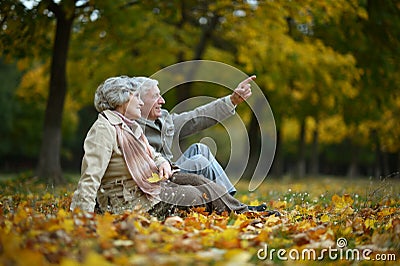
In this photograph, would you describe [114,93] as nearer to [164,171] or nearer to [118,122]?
[118,122]

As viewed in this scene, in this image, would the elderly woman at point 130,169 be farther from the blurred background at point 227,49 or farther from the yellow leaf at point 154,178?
the blurred background at point 227,49

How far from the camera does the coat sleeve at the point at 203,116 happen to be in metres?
5.57

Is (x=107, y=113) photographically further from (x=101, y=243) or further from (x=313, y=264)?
(x=313, y=264)

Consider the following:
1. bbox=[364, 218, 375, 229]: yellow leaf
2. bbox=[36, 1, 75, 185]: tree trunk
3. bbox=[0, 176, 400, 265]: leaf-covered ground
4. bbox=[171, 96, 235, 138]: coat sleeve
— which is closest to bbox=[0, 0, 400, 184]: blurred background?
bbox=[36, 1, 75, 185]: tree trunk

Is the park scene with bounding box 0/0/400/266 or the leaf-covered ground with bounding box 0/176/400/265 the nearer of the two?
the leaf-covered ground with bounding box 0/176/400/265

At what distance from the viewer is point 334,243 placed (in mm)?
3416

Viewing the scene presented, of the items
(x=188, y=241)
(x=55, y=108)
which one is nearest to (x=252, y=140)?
(x=55, y=108)

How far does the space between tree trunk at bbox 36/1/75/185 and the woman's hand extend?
20.3 ft

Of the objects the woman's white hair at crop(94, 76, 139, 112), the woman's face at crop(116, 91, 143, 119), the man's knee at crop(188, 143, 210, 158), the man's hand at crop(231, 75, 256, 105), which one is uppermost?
the man's hand at crop(231, 75, 256, 105)

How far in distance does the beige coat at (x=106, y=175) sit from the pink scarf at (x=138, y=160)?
41mm

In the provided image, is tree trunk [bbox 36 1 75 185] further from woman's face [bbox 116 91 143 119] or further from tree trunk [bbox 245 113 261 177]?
tree trunk [bbox 245 113 261 177]

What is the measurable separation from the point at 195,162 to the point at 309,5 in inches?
246

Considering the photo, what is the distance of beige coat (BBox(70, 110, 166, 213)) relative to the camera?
4.00 metres

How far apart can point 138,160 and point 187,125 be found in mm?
1401
